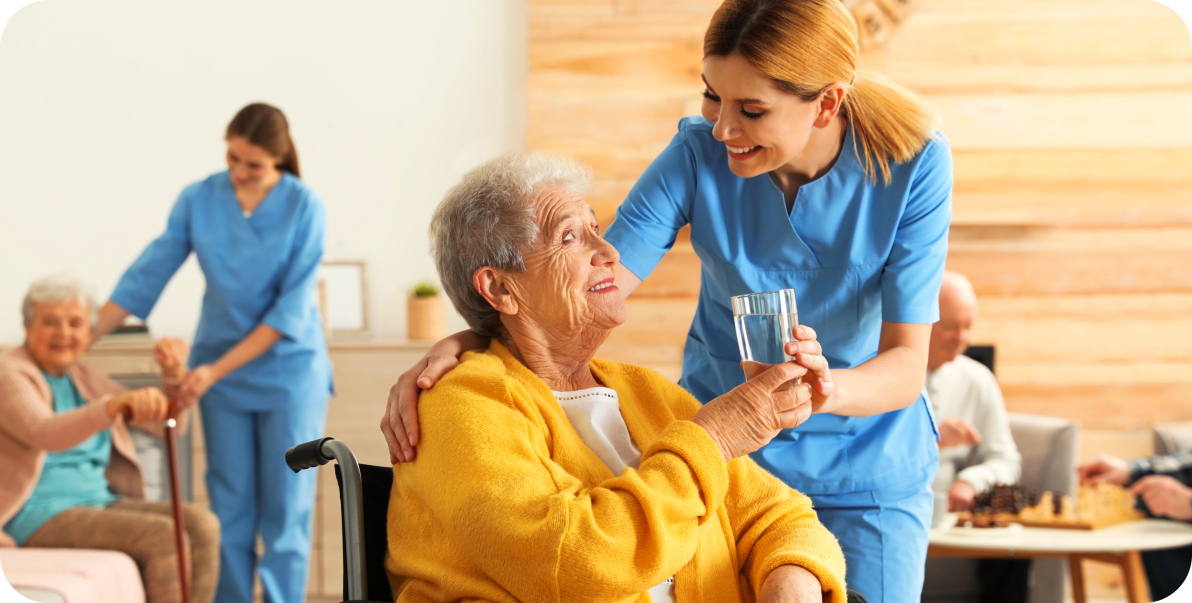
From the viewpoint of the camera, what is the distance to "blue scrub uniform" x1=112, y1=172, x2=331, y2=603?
9.29ft

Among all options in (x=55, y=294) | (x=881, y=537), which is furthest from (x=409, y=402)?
(x=55, y=294)

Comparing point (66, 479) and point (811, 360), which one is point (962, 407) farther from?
point (66, 479)

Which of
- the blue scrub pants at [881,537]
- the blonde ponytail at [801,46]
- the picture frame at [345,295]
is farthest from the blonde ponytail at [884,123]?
the picture frame at [345,295]

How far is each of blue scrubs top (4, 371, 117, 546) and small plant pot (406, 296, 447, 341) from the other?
1.16m

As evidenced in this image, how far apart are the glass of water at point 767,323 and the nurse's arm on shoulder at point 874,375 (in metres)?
0.01

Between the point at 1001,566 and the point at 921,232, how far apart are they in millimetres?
1776

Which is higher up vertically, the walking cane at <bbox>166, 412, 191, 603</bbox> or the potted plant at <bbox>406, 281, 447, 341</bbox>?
the potted plant at <bbox>406, 281, 447, 341</bbox>

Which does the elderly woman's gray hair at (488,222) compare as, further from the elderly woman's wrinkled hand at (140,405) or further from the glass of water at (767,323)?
the elderly woman's wrinkled hand at (140,405)

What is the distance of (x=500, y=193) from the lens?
1175 mm

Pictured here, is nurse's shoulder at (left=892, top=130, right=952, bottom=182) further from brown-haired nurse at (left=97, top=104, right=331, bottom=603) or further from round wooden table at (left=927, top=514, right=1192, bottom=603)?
brown-haired nurse at (left=97, top=104, right=331, bottom=603)

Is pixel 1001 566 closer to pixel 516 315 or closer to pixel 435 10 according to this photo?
pixel 516 315

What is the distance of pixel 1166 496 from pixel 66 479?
317 cm

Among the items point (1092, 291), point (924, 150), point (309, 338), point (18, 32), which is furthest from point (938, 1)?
point (18, 32)

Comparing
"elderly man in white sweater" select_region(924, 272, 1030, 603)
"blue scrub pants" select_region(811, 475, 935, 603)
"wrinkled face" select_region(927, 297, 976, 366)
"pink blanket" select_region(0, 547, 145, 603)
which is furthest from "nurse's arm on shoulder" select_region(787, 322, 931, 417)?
"pink blanket" select_region(0, 547, 145, 603)
